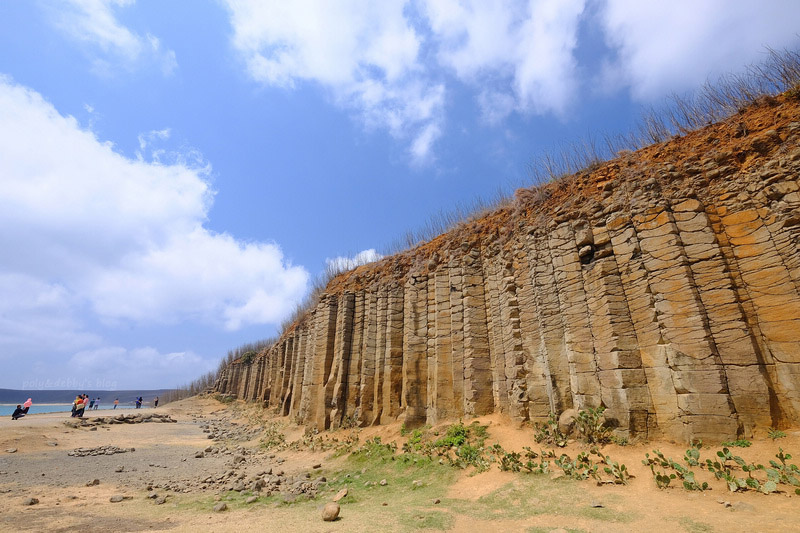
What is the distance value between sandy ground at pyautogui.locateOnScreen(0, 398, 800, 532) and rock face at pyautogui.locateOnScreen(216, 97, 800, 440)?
31.4 inches

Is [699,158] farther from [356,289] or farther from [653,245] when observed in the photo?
[356,289]

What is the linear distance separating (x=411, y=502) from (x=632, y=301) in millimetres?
6252

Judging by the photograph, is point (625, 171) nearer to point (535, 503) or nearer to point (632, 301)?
point (632, 301)

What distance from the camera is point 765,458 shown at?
18.8 ft

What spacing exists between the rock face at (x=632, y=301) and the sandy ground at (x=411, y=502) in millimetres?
798

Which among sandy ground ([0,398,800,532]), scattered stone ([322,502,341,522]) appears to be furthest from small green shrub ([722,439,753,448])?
scattered stone ([322,502,341,522])

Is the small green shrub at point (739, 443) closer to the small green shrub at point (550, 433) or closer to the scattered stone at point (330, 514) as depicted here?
the small green shrub at point (550, 433)

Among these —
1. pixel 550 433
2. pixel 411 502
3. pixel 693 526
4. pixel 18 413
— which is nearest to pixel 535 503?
pixel 693 526

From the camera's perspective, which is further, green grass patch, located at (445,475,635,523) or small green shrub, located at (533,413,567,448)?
small green shrub, located at (533,413,567,448)

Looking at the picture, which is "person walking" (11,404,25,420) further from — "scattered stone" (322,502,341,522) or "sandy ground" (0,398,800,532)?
"scattered stone" (322,502,341,522)

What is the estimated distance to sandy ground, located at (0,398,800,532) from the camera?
16.2ft

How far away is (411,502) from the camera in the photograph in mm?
7055

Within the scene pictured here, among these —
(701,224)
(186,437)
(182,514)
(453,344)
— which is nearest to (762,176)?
(701,224)

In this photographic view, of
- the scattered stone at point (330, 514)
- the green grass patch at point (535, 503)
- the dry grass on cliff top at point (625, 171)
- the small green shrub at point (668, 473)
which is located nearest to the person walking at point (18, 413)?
the dry grass on cliff top at point (625, 171)
